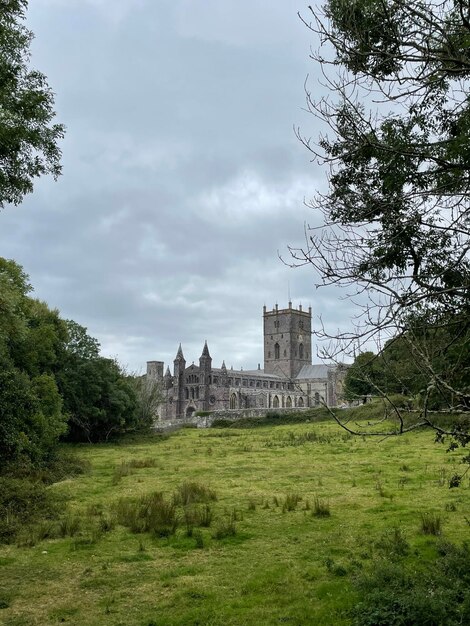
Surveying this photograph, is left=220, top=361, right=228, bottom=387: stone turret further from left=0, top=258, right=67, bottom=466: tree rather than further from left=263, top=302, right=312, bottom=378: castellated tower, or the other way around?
left=0, top=258, right=67, bottom=466: tree

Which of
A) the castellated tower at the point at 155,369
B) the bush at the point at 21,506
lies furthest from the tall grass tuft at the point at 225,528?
the castellated tower at the point at 155,369

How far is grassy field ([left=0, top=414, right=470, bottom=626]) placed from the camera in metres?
7.00

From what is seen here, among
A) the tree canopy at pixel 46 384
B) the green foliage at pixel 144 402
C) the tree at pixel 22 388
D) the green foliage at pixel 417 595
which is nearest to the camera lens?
the green foliage at pixel 417 595

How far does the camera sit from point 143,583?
313 inches

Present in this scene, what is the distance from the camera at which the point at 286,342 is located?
119250 millimetres

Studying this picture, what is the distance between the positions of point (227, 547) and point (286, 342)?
11020 cm

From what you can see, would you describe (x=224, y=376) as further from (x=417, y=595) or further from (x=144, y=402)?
(x=417, y=595)

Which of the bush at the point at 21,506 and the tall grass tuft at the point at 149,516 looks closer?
the tall grass tuft at the point at 149,516

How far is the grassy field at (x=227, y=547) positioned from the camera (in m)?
7.00

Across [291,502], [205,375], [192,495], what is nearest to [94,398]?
[192,495]

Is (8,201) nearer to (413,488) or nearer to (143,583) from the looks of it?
(143,583)

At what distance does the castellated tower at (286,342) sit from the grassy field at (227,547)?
100 m

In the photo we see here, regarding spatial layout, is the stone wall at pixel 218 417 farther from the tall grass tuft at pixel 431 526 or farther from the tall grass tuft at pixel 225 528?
the tall grass tuft at pixel 431 526

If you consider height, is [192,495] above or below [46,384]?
below
